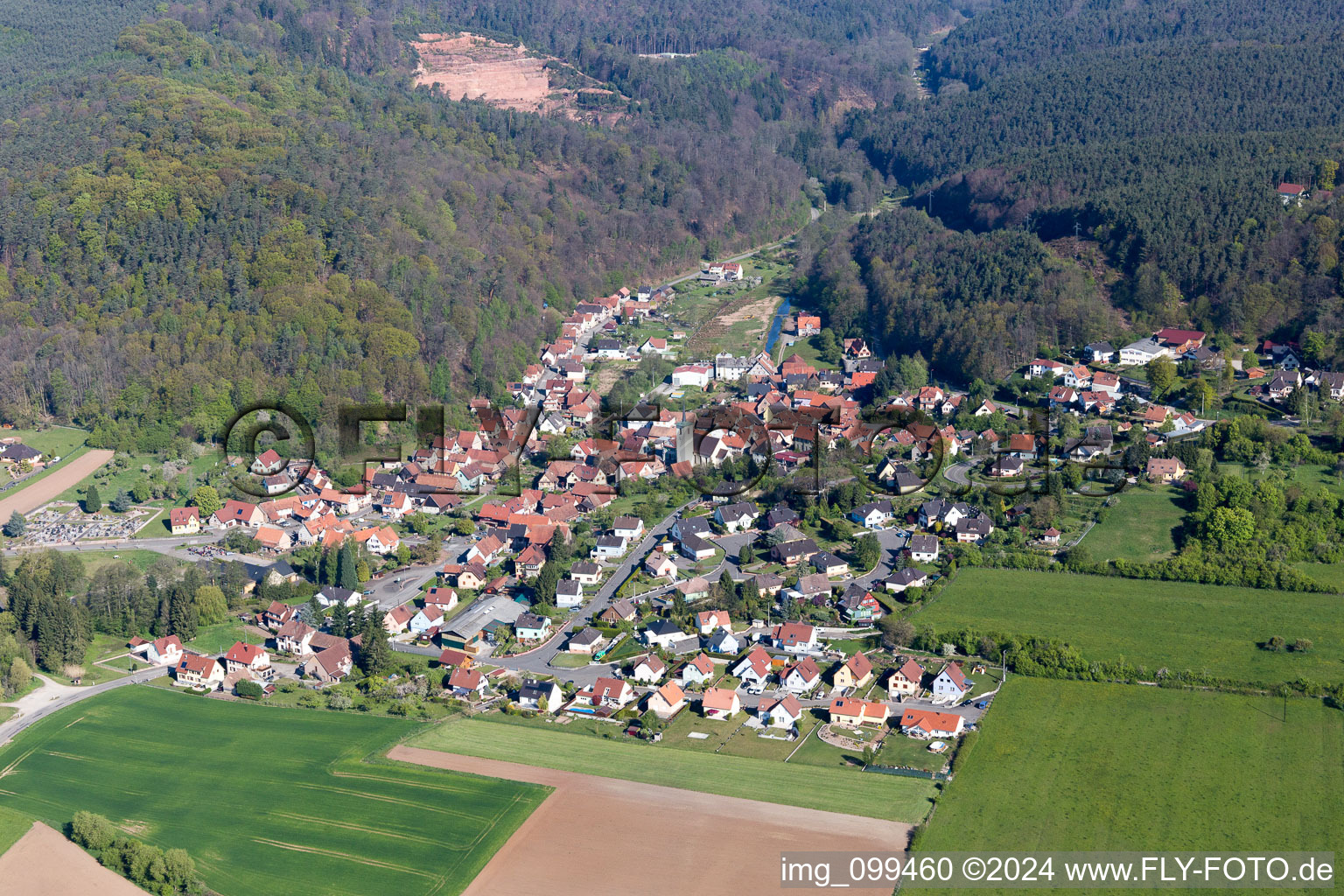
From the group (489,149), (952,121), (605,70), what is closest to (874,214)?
(952,121)

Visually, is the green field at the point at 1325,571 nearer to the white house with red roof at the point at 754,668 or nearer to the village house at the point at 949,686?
the village house at the point at 949,686

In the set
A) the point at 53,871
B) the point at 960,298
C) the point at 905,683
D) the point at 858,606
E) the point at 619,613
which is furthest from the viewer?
the point at 960,298

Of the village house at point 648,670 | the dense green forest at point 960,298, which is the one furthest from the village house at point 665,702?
the dense green forest at point 960,298

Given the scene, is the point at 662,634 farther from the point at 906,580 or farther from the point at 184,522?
the point at 184,522

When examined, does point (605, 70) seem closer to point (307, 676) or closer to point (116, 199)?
point (116, 199)

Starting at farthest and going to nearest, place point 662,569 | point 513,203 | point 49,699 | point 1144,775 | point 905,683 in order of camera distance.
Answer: point 513,203
point 662,569
point 49,699
point 905,683
point 1144,775

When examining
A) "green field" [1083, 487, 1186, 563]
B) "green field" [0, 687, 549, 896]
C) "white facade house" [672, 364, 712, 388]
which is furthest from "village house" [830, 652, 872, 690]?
"white facade house" [672, 364, 712, 388]

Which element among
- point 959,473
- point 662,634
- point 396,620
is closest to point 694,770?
point 662,634
